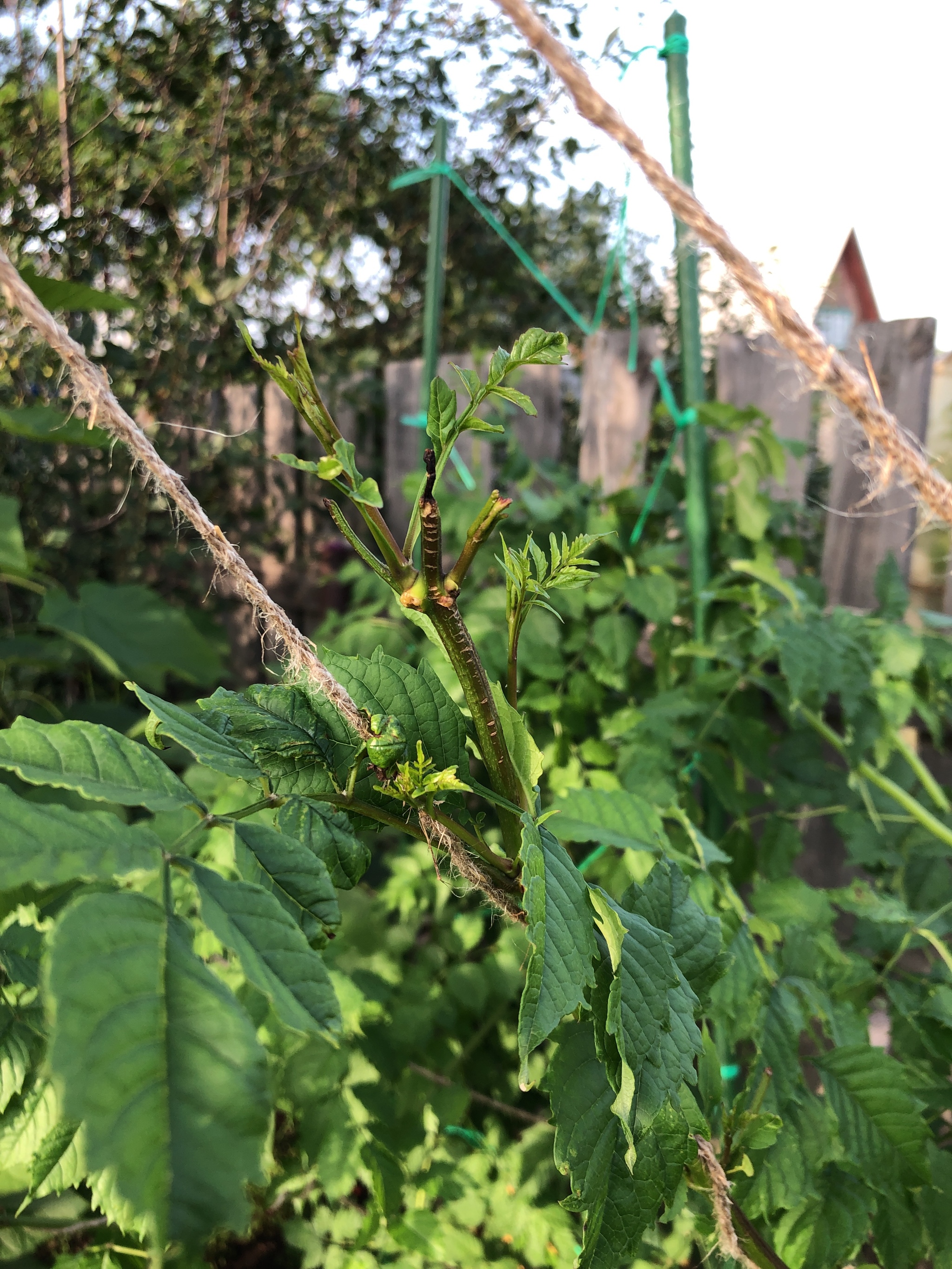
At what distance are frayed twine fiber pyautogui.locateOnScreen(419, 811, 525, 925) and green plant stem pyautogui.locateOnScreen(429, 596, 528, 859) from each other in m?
0.02

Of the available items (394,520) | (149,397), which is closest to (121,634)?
(149,397)

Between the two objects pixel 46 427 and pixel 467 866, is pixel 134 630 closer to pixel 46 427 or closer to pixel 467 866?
pixel 46 427

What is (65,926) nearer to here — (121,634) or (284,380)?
(284,380)

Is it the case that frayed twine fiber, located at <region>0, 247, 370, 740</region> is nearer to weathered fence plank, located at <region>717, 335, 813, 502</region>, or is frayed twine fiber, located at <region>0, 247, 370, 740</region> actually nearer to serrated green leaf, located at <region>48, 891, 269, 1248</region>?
serrated green leaf, located at <region>48, 891, 269, 1248</region>

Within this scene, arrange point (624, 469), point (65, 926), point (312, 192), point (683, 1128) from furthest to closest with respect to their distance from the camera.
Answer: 1. point (312, 192)
2. point (624, 469)
3. point (683, 1128)
4. point (65, 926)

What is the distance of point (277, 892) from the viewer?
1.16ft

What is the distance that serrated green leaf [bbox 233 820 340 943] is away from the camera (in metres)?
0.35

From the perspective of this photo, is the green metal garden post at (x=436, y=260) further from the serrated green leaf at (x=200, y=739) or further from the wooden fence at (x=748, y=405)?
the serrated green leaf at (x=200, y=739)

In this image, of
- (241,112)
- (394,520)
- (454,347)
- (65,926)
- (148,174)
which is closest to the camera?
(65,926)

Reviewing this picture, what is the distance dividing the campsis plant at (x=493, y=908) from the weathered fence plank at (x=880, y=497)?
1308 millimetres

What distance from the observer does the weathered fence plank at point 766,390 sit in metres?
2.10

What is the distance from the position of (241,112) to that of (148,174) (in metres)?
0.45

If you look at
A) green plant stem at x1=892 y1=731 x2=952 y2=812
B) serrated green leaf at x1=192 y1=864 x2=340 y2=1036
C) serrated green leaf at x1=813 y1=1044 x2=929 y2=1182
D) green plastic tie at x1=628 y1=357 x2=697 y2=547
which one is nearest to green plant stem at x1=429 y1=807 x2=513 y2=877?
serrated green leaf at x1=192 y1=864 x2=340 y2=1036

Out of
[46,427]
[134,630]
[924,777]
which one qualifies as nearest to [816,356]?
[924,777]
